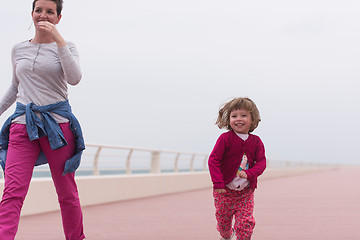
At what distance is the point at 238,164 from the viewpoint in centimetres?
439

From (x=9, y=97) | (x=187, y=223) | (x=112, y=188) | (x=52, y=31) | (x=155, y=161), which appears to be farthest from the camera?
(x=155, y=161)

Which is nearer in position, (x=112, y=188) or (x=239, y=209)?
(x=239, y=209)

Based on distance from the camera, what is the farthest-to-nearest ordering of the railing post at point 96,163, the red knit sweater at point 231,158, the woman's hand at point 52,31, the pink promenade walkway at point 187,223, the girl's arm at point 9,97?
the railing post at point 96,163 < the pink promenade walkway at point 187,223 < the red knit sweater at point 231,158 < the girl's arm at point 9,97 < the woman's hand at point 52,31

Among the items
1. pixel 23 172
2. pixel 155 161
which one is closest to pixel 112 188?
pixel 155 161

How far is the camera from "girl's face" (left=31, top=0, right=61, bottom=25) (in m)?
3.78

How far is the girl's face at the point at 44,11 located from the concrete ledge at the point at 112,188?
4.60 meters

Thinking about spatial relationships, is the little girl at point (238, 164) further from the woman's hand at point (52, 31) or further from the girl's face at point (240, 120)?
the woman's hand at point (52, 31)

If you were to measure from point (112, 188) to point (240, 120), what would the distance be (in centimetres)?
697

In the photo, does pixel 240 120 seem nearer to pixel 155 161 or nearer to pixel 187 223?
pixel 187 223

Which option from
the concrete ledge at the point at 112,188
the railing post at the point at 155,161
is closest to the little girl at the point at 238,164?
the concrete ledge at the point at 112,188

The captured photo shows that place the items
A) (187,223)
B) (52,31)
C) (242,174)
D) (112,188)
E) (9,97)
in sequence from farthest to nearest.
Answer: (112,188)
(187,223)
(242,174)
(9,97)
(52,31)

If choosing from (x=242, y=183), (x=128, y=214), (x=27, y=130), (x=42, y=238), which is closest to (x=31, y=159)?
(x=27, y=130)

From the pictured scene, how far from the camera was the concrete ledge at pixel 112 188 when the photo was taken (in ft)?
28.4

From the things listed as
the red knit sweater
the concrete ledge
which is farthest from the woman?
the concrete ledge
